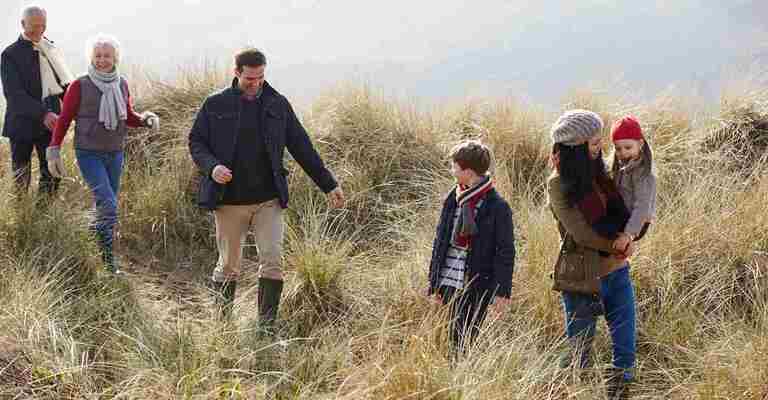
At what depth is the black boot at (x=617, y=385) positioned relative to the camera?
422cm

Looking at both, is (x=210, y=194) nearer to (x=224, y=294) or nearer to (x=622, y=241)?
(x=224, y=294)

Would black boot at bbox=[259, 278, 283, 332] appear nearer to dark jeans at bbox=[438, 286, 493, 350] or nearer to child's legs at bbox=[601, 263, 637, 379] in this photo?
dark jeans at bbox=[438, 286, 493, 350]

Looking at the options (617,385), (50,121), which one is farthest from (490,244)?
(50,121)

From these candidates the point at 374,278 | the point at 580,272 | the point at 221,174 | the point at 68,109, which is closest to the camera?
the point at 580,272

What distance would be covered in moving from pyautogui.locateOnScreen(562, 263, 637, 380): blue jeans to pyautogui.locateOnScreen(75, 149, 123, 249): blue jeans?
3.28 meters

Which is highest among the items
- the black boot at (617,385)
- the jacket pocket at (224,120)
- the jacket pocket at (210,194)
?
the jacket pocket at (224,120)

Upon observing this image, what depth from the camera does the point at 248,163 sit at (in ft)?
15.4

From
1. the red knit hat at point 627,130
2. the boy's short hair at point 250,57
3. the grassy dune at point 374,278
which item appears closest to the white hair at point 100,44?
the grassy dune at point 374,278

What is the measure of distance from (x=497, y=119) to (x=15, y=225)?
4.91 m

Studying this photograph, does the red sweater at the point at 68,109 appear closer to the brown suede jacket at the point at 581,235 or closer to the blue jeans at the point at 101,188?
the blue jeans at the point at 101,188

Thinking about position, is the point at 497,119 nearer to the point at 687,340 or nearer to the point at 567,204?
the point at 687,340

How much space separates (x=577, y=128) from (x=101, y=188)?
3.41 meters

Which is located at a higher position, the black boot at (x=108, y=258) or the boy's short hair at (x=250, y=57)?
the boy's short hair at (x=250, y=57)

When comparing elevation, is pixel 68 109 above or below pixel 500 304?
above
